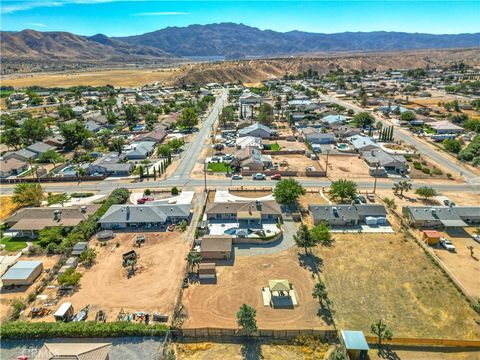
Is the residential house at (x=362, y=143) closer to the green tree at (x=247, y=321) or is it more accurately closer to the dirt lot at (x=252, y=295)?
the dirt lot at (x=252, y=295)

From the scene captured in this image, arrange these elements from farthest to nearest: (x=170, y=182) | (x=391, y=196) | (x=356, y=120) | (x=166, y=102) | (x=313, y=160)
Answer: (x=166, y=102)
(x=356, y=120)
(x=313, y=160)
(x=170, y=182)
(x=391, y=196)

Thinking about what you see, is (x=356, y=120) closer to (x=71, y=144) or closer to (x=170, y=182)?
(x=170, y=182)

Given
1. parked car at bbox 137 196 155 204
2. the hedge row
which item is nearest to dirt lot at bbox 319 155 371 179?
parked car at bbox 137 196 155 204

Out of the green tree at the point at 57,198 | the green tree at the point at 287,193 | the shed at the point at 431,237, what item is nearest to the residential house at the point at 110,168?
the green tree at the point at 57,198

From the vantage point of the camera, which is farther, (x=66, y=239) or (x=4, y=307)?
(x=66, y=239)

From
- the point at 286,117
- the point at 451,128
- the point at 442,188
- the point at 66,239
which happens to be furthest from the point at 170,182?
the point at 451,128

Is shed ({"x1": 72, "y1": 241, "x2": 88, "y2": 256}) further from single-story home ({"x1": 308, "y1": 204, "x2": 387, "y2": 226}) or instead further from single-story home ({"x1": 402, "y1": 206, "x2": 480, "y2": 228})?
single-story home ({"x1": 402, "y1": 206, "x2": 480, "y2": 228})
